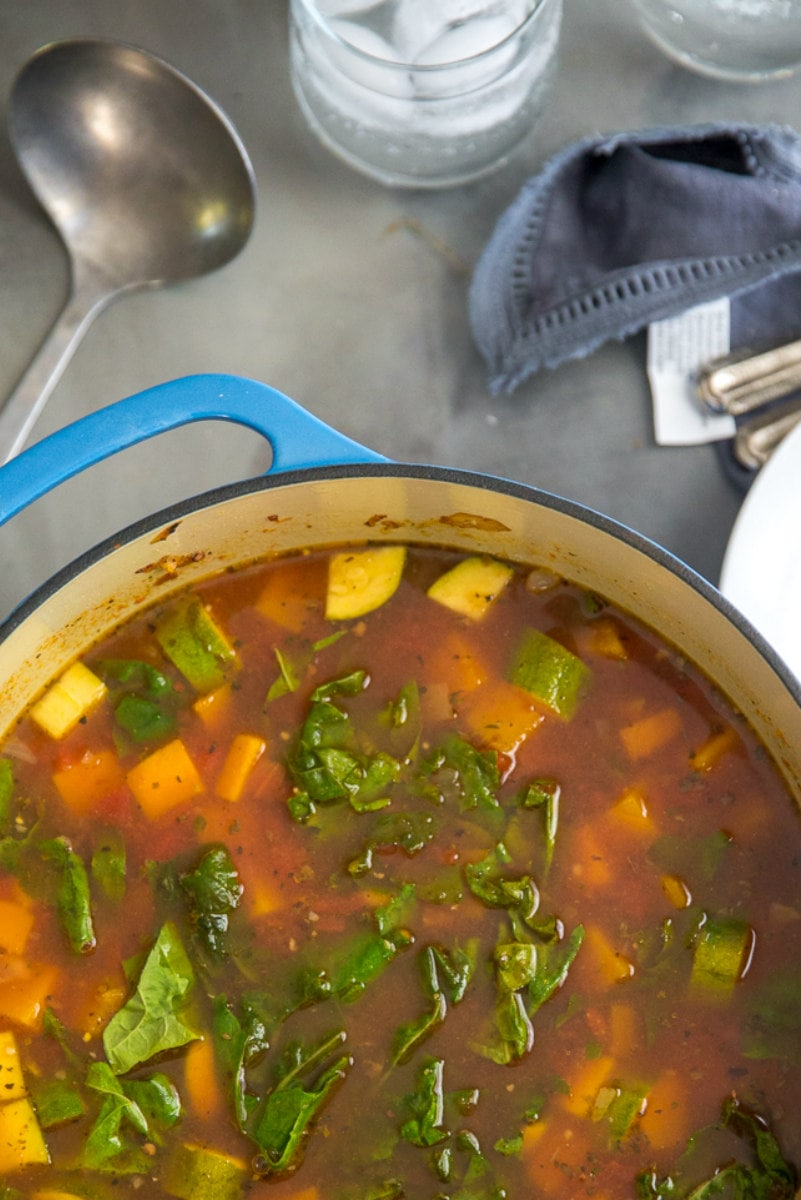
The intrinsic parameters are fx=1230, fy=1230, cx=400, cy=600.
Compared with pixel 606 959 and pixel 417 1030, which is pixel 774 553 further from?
pixel 417 1030

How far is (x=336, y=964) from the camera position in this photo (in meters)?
1.70

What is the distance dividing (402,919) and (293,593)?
489mm

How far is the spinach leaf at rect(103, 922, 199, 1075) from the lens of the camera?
167 cm

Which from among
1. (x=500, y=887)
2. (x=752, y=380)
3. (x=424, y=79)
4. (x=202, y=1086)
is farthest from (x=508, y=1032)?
(x=424, y=79)

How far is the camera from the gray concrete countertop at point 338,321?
2043 millimetres

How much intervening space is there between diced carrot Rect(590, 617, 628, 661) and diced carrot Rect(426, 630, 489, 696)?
6.4 inches

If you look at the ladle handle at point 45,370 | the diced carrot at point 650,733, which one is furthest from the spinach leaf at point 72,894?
the diced carrot at point 650,733

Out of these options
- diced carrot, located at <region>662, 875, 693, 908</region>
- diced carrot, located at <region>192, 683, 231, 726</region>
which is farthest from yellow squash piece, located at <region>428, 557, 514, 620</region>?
diced carrot, located at <region>662, 875, 693, 908</region>

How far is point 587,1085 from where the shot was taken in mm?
1673

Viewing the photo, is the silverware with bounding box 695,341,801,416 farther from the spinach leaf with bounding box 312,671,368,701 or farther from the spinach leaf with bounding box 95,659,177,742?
the spinach leaf with bounding box 95,659,177,742

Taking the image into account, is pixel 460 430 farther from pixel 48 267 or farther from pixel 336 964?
pixel 336 964

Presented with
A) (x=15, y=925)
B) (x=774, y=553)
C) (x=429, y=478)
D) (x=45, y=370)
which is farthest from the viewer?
(x=45, y=370)

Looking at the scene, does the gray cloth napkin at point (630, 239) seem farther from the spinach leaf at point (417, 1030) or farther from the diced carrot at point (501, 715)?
the spinach leaf at point (417, 1030)

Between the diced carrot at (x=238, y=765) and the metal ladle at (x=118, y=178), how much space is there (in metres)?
0.68
